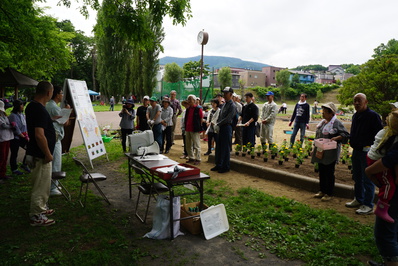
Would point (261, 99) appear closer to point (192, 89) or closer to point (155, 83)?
point (155, 83)

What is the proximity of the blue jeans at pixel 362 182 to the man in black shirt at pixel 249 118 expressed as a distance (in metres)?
3.94

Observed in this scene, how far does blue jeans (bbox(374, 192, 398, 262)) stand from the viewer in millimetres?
2578

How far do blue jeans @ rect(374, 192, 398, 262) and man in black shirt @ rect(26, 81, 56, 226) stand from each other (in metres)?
4.11

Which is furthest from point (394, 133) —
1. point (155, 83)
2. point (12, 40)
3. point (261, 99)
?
point (261, 99)

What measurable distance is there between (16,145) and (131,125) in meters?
3.14

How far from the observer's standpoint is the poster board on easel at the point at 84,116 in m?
7.31

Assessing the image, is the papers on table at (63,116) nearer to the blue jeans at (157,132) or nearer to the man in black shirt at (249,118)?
the blue jeans at (157,132)

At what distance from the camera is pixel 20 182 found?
6031 millimetres

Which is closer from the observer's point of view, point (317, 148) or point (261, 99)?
point (317, 148)

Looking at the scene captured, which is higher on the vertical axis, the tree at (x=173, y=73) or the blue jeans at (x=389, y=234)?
the tree at (x=173, y=73)

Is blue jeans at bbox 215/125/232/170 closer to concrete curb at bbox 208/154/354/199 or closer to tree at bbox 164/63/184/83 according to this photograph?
concrete curb at bbox 208/154/354/199

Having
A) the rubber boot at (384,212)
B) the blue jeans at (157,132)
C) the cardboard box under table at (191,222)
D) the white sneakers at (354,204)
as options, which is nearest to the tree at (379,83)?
the white sneakers at (354,204)

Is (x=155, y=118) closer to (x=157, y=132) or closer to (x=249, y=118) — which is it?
(x=157, y=132)

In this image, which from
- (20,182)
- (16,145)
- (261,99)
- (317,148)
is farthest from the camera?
(261,99)
